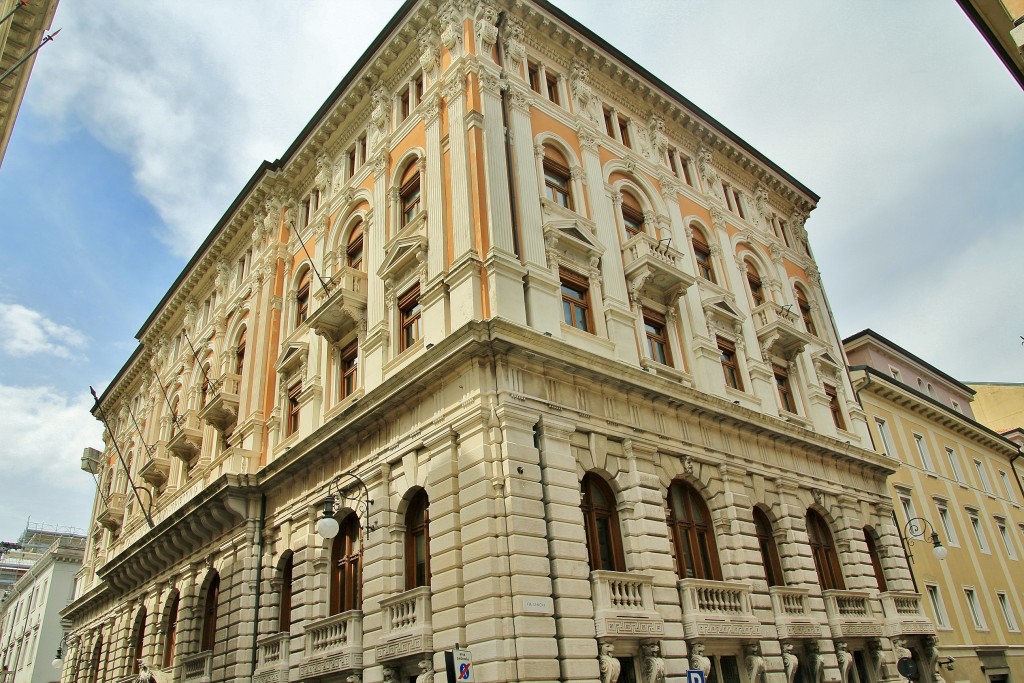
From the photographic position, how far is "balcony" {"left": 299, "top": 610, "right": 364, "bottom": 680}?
1839 cm

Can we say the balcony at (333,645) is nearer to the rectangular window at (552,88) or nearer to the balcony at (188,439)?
the balcony at (188,439)

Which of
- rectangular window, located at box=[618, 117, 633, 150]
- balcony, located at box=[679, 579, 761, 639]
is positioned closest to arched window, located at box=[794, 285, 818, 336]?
rectangular window, located at box=[618, 117, 633, 150]

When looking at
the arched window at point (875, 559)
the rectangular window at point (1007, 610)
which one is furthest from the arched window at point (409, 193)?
the rectangular window at point (1007, 610)

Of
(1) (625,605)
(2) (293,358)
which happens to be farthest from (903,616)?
(2) (293,358)

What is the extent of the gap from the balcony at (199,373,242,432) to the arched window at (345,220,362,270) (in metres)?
8.26

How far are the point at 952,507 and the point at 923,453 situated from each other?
2844 millimetres

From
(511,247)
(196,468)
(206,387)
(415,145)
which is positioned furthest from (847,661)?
(206,387)

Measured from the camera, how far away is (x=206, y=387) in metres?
36.2

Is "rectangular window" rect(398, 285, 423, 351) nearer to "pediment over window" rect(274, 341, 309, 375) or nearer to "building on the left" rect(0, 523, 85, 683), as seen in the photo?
"pediment over window" rect(274, 341, 309, 375)

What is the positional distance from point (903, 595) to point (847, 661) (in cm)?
542

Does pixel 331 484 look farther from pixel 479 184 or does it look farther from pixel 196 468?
pixel 196 468

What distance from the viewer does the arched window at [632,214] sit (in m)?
26.3

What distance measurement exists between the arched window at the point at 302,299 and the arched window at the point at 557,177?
11465mm

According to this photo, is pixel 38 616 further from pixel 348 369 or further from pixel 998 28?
pixel 998 28
